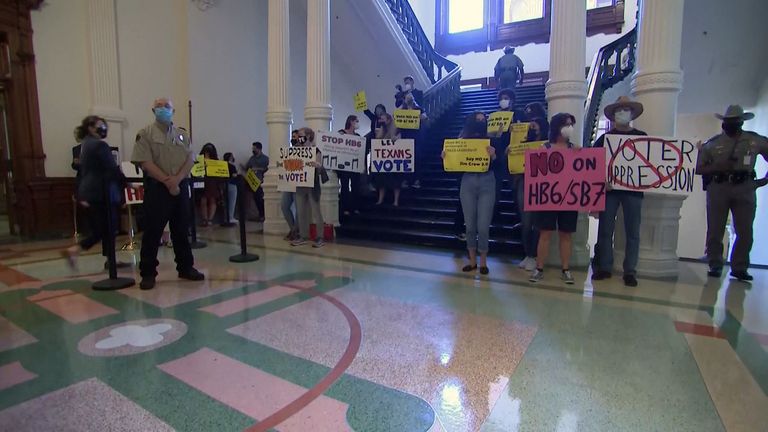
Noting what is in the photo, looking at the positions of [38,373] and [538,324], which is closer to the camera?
[38,373]

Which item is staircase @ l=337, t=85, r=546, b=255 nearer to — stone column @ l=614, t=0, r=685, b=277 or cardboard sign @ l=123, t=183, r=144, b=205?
stone column @ l=614, t=0, r=685, b=277

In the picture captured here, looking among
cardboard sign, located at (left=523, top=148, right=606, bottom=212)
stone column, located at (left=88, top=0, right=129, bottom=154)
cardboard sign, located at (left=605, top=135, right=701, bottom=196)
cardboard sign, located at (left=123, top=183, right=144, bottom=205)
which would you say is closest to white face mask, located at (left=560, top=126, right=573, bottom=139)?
cardboard sign, located at (left=523, top=148, right=606, bottom=212)

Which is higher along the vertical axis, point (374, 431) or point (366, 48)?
point (366, 48)

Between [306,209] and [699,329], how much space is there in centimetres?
478

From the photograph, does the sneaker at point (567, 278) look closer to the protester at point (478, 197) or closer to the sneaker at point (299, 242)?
the protester at point (478, 197)

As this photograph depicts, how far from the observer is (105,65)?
749 centimetres

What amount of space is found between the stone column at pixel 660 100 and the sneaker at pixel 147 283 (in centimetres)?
492

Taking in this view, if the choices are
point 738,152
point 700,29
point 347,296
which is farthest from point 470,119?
point 700,29

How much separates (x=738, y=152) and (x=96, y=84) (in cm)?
938

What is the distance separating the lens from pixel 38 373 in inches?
89.7

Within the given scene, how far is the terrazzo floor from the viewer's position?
6.21 feet

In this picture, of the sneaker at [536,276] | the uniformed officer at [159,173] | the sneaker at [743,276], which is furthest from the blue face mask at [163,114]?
the sneaker at [743,276]

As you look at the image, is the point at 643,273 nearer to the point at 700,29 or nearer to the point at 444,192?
the point at 444,192

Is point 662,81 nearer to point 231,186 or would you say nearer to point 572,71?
point 572,71
